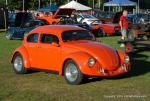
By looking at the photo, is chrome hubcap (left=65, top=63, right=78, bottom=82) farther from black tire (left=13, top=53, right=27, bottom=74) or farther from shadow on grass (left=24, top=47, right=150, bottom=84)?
black tire (left=13, top=53, right=27, bottom=74)

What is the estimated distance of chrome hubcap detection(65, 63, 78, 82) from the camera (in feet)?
38.5

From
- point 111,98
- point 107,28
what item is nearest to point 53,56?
point 111,98

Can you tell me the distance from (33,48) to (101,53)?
2.41 meters

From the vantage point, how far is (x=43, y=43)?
1308 centimetres

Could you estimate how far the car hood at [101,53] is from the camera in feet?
38.3

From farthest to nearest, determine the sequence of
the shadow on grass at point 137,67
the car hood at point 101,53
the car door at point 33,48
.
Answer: the car door at point 33,48, the shadow on grass at point 137,67, the car hood at point 101,53

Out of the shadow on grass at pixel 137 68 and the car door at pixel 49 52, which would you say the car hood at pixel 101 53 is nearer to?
the car door at pixel 49 52

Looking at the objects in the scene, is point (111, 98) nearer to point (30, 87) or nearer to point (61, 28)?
point (30, 87)

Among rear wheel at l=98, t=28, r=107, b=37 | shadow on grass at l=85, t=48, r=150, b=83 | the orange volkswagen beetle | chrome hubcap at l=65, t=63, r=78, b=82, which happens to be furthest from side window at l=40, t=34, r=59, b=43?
rear wheel at l=98, t=28, r=107, b=37

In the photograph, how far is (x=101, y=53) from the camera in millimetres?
11820

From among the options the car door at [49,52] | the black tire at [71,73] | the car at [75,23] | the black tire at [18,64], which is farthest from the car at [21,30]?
the black tire at [71,73]

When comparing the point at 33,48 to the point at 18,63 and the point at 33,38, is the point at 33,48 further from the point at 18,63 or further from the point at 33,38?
the point at 18,63

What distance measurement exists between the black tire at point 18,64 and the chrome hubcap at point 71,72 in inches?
82.0

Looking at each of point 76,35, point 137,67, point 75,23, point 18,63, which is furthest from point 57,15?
point 76,35
